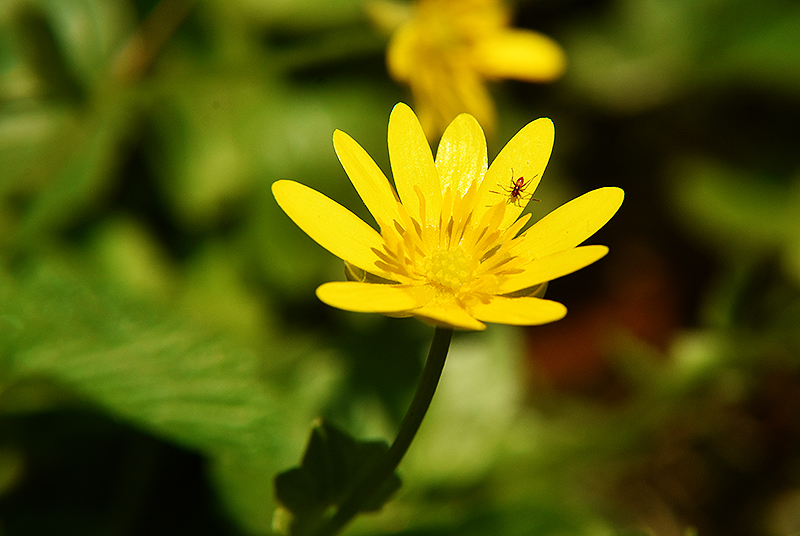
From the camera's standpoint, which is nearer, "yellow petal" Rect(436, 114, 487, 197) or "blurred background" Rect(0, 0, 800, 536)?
"yellow petal" Rect(436, 114, 487, 197)

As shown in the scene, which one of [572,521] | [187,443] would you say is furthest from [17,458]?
[572,521]

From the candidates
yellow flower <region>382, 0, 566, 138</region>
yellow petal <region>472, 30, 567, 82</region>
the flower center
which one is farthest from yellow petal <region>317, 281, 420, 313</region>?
yellow petal <region>472, 30, 567, 82</region>

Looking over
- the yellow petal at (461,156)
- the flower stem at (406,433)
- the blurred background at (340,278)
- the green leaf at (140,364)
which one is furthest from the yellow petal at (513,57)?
the flower stem at (406,433)

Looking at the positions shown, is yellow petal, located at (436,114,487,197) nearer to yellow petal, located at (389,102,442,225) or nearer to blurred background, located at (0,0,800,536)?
yellow petal, located at (389,102,442,225)

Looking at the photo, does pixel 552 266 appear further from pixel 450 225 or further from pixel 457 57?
pixel 457 57

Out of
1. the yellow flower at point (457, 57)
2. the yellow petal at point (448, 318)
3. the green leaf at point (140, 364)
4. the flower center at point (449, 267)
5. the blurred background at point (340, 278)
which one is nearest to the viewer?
the yellow petal at point (448, 318)

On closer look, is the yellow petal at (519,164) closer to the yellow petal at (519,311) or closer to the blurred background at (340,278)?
the yellow petal at (519,311)

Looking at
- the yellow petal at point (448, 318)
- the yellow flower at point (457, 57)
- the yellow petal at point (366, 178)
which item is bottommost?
the yellow petal at point (448, 318)
